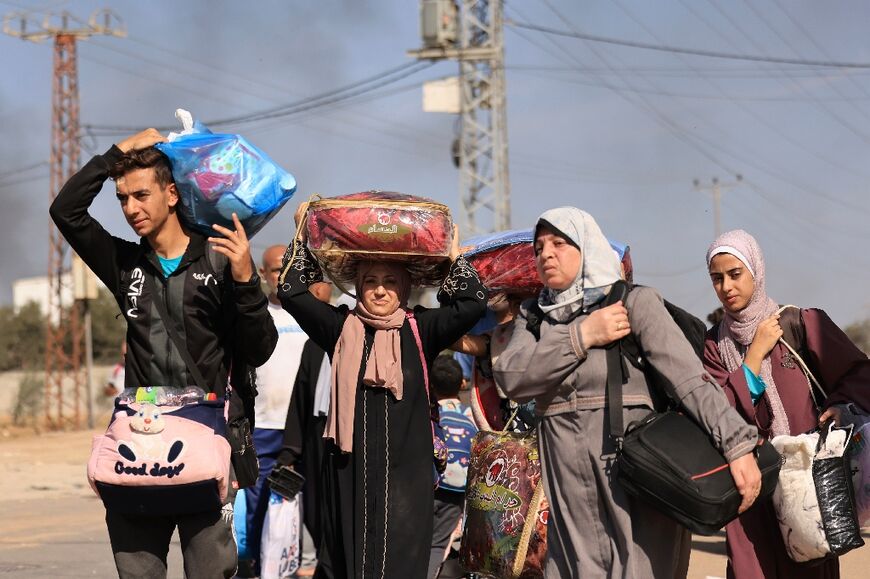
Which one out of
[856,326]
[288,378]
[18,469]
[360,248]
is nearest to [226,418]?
[360,248]

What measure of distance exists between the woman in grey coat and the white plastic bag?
3.32 m

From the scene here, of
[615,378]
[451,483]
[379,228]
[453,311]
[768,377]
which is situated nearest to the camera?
[615,378]

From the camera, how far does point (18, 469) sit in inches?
840

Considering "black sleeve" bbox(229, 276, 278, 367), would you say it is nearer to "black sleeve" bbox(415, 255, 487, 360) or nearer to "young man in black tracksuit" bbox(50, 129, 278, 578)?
"young man in black tracksuit" bbox(50, 129, 278, 578)

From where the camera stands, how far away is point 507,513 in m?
6.11

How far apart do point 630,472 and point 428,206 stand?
1.68m

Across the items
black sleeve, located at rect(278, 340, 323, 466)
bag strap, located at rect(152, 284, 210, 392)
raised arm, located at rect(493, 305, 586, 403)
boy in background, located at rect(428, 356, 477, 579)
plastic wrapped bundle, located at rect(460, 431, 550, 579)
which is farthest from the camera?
boy in background, located at rect(428, 356, 477, 579)

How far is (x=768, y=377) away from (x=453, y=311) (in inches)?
60.5

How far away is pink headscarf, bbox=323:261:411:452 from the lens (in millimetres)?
5723

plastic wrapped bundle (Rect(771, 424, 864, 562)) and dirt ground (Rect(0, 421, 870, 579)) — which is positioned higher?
plastic wrapped bundle (Rect(771, 424, 864, 562))

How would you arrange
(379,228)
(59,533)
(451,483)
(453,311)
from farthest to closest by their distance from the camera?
(59,533)
(451,483)
(453,311)
(379,228)

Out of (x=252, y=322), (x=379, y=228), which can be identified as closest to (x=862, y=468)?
(x=379, y=228)

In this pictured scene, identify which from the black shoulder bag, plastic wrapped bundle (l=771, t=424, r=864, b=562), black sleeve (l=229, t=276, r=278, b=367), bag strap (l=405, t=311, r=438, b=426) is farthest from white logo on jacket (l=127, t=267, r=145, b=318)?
plastic wrapped bundle (l=771, t=424, r=864, b=562)

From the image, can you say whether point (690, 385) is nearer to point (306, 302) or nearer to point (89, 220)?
point (306, 302)
